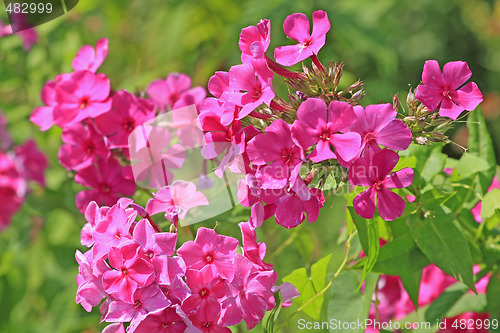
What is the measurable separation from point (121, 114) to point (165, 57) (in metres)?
1.39

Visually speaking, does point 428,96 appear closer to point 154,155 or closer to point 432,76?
point 432,76

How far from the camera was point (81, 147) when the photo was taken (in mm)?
1392

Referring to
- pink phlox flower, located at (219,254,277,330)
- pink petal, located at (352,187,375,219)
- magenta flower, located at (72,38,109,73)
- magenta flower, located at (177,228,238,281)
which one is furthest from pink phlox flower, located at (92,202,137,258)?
magenta flower, located at (72,38,109,73)

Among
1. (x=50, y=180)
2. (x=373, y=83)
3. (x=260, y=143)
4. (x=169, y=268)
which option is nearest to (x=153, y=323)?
(x=169, y=268)

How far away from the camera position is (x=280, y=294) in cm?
109

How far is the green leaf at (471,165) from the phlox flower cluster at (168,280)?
0.52 meters

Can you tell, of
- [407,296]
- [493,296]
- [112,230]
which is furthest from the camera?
[407,296]

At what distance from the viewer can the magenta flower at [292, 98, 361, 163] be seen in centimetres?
96

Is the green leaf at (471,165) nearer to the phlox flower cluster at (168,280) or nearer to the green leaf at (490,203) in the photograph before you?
the green leaf at (490,203)

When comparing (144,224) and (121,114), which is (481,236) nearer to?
(144,224)

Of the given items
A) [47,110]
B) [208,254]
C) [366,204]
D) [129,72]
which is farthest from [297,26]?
[129,72]

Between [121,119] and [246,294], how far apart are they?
0.57 metres

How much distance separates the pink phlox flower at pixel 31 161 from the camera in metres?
2.04

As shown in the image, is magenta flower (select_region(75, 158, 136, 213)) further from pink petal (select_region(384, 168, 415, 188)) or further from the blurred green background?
pink petal (select_region(384, 168, 415, 188))
